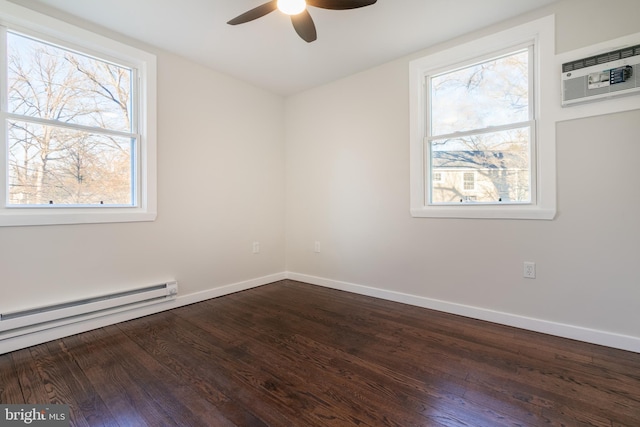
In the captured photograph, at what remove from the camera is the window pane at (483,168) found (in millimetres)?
2416

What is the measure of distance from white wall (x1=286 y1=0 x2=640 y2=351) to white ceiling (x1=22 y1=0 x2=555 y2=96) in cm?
22

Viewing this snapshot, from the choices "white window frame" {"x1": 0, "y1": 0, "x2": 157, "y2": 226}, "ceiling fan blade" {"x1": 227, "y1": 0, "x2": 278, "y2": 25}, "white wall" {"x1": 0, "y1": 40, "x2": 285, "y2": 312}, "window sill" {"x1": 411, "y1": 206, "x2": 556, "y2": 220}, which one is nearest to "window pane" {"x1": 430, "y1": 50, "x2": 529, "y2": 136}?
"window sill" {"x1": 411, "y1": 206, "x2": 556, "y2": 220}

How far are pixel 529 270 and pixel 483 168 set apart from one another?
93 centimetres

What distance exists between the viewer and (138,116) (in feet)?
8.86

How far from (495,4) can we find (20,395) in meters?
3.91

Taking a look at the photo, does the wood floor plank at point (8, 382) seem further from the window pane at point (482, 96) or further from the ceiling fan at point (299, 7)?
the window pane at point (482, 96)

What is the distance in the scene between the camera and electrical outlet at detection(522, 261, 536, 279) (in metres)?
2.32

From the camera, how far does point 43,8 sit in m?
2.16

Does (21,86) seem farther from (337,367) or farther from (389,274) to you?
(389,274)

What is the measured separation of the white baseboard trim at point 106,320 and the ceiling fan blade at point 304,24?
2636mm

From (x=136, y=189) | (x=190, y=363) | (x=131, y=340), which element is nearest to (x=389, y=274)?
(x=190, y=363)

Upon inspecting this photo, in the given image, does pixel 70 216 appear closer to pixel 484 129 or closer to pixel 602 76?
pixel 484 129

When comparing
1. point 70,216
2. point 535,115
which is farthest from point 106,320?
point 535,115

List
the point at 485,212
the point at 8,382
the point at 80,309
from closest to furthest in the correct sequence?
the point at 8,382 → the point at 80,309 → the point at 485,212
